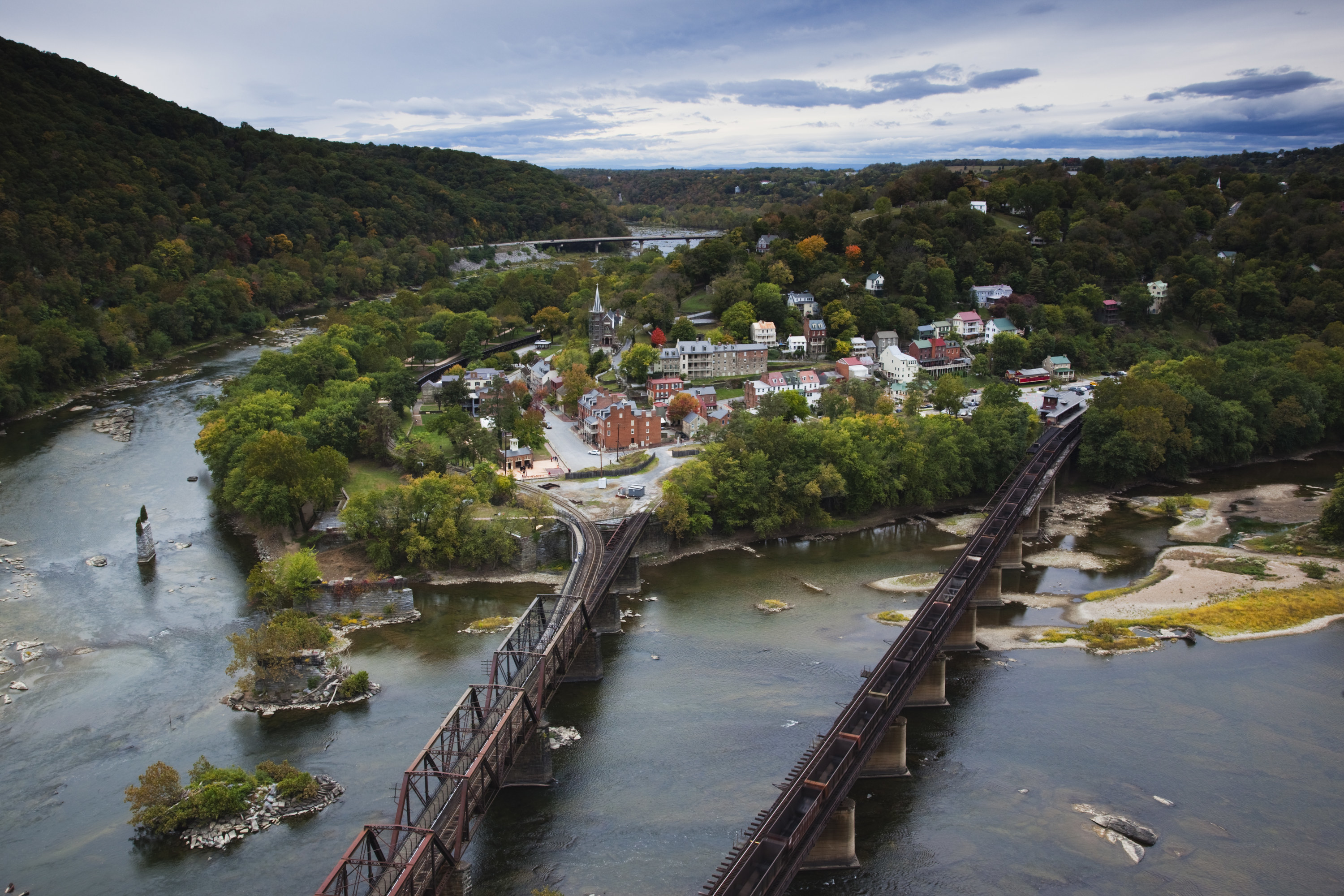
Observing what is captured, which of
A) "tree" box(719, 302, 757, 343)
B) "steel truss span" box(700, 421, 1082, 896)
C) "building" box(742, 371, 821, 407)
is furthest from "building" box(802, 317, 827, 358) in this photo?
"steel truss span" box(700, 421, 1082, 896)

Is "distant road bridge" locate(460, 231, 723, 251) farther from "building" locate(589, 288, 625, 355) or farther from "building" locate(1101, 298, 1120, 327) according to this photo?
"building" locate(1101, 298, 1120, 327)

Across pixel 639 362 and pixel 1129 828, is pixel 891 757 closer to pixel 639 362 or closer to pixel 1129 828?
pixel 1129 828

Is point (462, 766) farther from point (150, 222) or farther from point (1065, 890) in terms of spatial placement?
point (150, 222)

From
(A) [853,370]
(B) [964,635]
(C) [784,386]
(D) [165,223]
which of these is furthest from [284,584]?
(D) [165,223]

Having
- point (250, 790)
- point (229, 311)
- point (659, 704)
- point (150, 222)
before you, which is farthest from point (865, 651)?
point (150, 222)

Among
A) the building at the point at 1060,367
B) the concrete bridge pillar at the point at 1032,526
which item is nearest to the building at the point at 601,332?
the building at the point at 1060,367

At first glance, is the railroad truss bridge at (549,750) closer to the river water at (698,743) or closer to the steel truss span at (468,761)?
the steel truss span at (468,761)

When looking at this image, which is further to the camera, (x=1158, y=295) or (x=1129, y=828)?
(x=1158, y=295)
